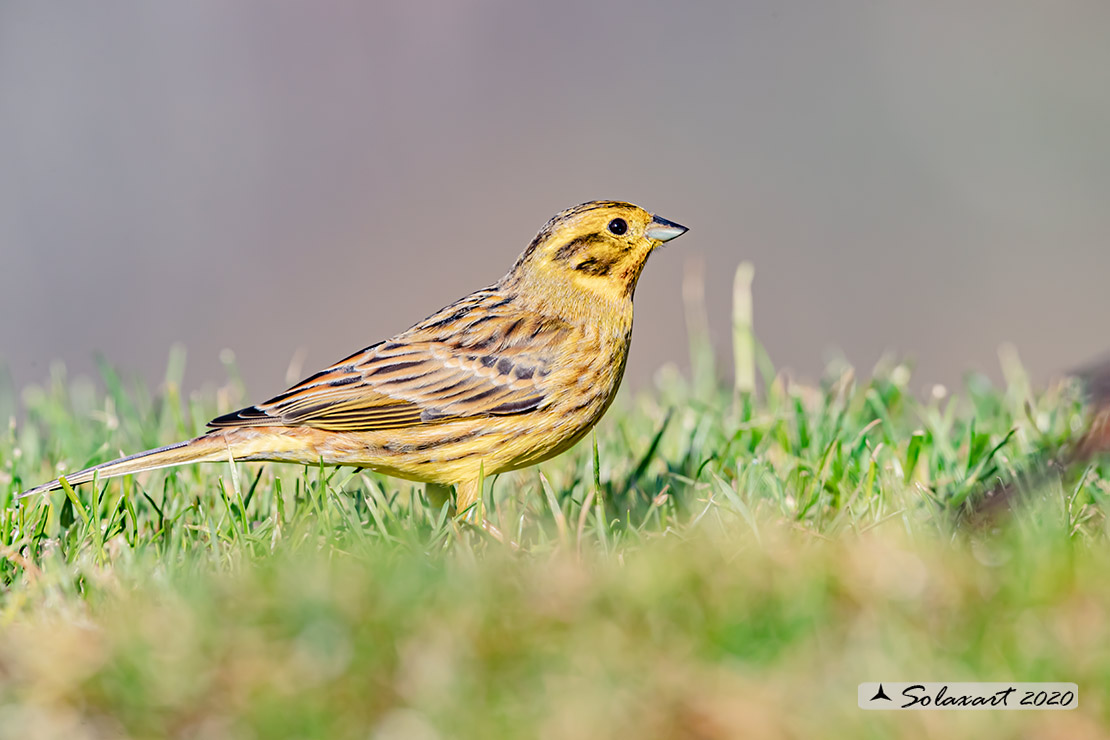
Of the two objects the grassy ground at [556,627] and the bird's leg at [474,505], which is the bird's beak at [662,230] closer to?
the bird's leg at [474,505]

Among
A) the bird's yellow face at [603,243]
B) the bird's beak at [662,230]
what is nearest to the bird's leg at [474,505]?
the bird's yellow face at [603,243]

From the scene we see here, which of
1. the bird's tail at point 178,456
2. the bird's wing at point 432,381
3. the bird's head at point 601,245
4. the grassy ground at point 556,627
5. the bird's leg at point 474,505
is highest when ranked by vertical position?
the bird's head at point 601,245

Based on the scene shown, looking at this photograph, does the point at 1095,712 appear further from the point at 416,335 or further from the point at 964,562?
the point at 416,335

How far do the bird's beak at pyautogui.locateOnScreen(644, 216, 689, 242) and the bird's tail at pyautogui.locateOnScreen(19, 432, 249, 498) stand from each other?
6.57ft

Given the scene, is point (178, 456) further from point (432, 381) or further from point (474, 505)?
point (474, 505)

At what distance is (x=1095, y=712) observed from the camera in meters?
2.83

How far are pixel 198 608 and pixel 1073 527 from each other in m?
2.94

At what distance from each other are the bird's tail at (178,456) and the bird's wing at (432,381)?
79 millimetres

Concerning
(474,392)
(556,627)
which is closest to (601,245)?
(474,392)

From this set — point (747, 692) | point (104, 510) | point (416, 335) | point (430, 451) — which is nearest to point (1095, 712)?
point (747, 692)

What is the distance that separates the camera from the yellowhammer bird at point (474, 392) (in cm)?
489

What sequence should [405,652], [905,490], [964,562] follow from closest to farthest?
[405,652] → [964,562] → [905,490]

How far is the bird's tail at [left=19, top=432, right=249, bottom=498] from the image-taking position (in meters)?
4.72

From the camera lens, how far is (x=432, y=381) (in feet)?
16.6
